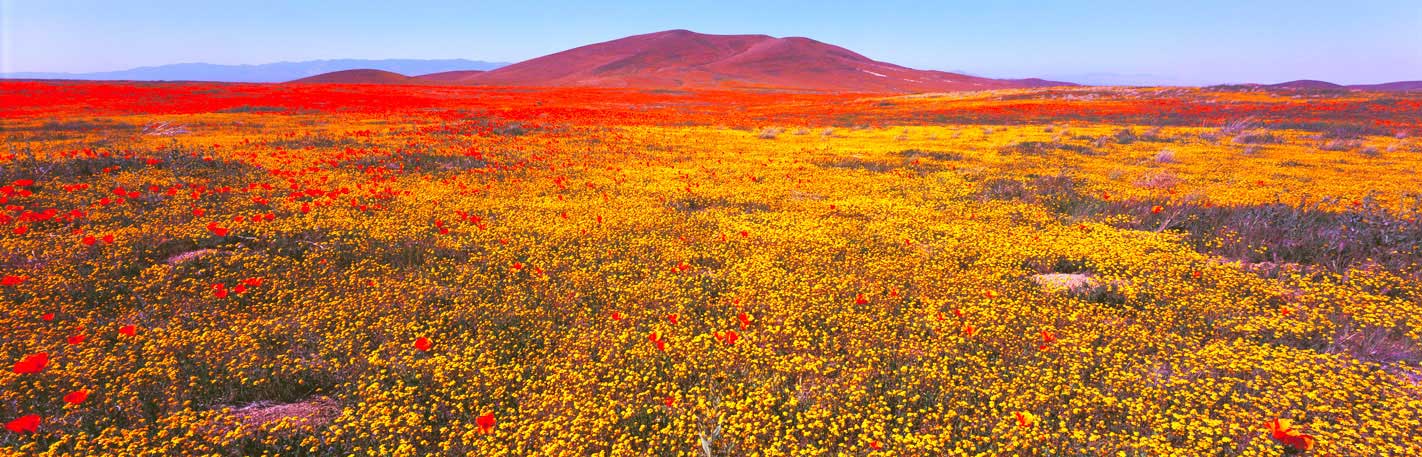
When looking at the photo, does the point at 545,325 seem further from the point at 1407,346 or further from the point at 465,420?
the point at 1407,346

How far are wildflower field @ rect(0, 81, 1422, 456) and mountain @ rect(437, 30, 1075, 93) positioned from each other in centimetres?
9788

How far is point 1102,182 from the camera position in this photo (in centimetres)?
1276

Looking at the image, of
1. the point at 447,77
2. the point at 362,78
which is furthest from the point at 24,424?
the point at 447,77

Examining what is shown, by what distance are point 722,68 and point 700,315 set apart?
127 metres

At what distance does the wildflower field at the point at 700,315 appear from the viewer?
400cm

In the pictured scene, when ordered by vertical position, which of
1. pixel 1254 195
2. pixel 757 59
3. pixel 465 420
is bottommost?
pixel 465 420

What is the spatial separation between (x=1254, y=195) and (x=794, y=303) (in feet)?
36.5

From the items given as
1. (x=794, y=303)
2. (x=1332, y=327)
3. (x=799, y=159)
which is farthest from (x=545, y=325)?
(x=799, y=159)

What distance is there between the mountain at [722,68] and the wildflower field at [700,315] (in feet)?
321

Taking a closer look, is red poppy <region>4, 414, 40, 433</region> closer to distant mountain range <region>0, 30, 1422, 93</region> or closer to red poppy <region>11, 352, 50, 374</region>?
red poppy <region>11, 352, 50, 374</region>

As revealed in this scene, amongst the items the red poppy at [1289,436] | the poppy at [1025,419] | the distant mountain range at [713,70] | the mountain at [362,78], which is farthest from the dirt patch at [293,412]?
the mountain at [362,78]

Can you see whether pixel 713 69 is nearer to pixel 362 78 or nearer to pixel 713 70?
pixel 713 70

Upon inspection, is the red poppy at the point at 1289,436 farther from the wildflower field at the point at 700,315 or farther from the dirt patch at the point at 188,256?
the dirt patch at the point at 188,256

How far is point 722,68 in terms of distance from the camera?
127 m
